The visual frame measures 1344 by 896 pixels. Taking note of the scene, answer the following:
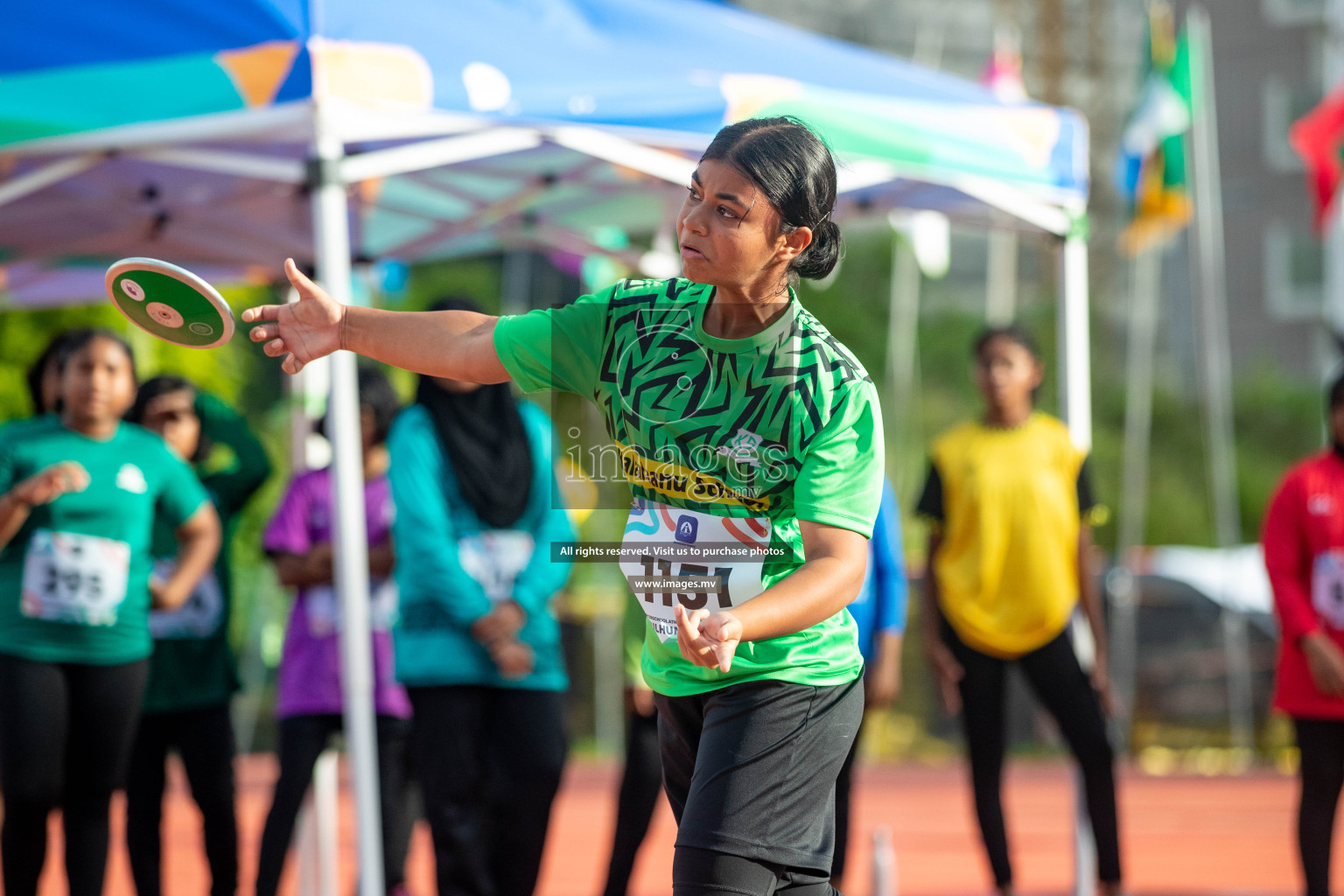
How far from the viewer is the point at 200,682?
4.39m

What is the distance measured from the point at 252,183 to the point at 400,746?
206 centimetres

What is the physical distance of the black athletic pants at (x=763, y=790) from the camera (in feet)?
7.07

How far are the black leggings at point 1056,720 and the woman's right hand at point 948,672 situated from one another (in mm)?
21

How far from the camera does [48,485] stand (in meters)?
3.75

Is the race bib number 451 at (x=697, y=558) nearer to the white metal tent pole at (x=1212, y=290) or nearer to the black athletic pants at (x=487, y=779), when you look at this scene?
the black athletic pants at (x=487, y=779)

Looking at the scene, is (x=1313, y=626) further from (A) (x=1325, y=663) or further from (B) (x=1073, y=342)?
(B) (x=1073, y=342)

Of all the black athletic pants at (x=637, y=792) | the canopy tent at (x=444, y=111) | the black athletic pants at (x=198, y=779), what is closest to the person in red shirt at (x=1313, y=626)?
the canopy tent at (x=444, y=111)

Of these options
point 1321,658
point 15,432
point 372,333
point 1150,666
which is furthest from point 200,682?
point 1150,666

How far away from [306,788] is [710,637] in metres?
2.74

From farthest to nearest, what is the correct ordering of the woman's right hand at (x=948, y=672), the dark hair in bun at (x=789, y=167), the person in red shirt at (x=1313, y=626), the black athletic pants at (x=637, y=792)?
1. the woman's right hand at (x=948, y=672)
2. the person in red shirt at (x=1313, y=626)
3. the black athletic pants at (x=637, y=792)
4. the dark hair in bun at (x=789, y=167)

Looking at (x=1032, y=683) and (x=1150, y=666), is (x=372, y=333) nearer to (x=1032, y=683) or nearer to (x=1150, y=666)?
(x=1032, y=683)

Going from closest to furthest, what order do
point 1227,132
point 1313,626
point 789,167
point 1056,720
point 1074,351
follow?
1. point 789,167
2. point 1313,626
3. point 1056,720
4. point 1074,351
5. point 1227,132

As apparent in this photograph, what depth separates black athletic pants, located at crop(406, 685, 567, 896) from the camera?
3.90 m

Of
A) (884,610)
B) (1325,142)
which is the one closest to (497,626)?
(884,610)
